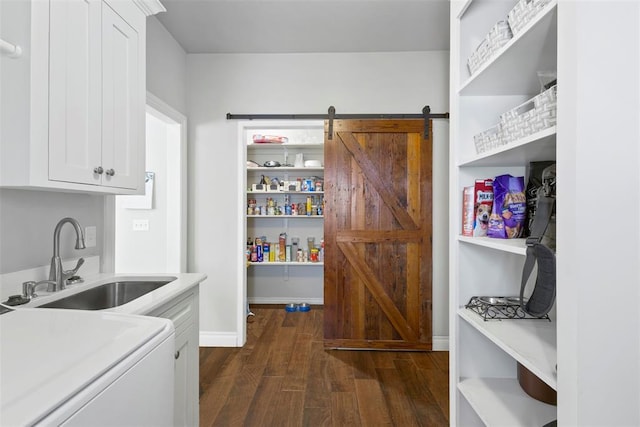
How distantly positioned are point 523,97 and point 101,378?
1.75 meters

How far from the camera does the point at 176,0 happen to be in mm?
2139

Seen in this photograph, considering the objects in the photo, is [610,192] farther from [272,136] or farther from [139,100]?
[272,136]

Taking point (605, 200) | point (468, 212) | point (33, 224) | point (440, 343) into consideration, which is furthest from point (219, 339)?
point (605, 200)

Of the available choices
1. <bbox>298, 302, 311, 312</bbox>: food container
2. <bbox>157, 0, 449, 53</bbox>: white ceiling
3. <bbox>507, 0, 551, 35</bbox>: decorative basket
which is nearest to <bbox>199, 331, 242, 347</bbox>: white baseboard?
<bbox>298, 302, 311, 312</bbox>: food container

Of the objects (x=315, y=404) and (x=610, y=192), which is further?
(x=315, y=404)

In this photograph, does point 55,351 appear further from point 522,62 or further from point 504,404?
point 522,62

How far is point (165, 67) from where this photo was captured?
8.04ft

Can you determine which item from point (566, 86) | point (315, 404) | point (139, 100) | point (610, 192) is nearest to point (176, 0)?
point (139, 100)

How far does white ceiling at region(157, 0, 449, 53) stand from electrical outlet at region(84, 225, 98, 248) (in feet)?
5.39

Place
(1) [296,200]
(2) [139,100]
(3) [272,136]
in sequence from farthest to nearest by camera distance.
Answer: (1) [296,200]
(3) [272,136]
(2) [139,100]

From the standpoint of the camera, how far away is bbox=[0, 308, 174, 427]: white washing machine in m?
0.50

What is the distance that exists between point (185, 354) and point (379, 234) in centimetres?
178

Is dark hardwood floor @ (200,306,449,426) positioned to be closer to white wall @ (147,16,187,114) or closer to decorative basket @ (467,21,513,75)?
decorative basket @ (467,21,513,75)

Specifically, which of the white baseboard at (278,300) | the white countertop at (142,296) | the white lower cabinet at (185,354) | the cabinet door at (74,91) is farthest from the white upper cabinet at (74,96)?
the white baseboard at (278,300)
